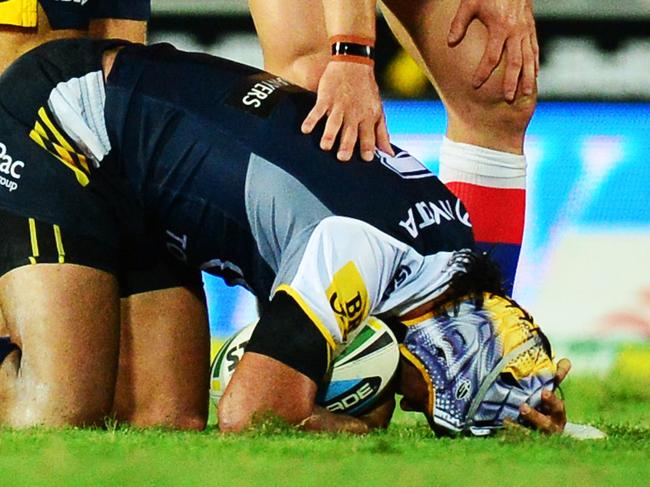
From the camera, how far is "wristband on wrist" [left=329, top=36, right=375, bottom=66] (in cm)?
336

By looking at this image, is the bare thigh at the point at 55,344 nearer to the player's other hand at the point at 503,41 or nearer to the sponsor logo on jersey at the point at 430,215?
the sponsor logo on jersey at the point at 430,215

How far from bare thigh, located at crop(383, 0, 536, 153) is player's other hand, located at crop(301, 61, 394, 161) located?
376 mm

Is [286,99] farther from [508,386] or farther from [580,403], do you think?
[580,403]

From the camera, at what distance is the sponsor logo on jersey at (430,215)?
3.09 metres

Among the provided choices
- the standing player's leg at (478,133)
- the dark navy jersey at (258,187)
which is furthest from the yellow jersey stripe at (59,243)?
the standing player's leg at (478,133)

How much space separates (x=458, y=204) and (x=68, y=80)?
0.92 m

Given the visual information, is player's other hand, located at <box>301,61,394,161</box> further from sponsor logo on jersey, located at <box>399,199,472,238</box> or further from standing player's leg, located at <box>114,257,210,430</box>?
standing player's leg, located at <box>114,257,210,430</box>

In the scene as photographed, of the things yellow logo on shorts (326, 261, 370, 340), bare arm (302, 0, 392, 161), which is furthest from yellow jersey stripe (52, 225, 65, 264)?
yellow logo on shorts (326, 261, 370, 340)

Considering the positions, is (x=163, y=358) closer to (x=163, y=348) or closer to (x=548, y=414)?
(x=163, y=348)

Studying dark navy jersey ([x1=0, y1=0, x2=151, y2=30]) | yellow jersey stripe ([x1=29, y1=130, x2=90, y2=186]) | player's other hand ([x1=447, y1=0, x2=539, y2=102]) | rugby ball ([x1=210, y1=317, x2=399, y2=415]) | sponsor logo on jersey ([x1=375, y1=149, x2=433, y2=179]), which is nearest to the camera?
rugby ball ([x1=210, y1=317, x2=399, y2=415])

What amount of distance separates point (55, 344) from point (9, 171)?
0.41m

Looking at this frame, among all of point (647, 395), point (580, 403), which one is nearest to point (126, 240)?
point (580, 403)

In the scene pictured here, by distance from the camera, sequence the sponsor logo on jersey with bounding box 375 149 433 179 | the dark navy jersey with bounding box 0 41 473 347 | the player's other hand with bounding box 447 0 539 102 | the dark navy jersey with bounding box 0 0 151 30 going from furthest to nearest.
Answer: the player's other hand with bounding box 447 0 539 102 → the dark navy jersey with bounding box 0 0 151 30 → the sponsor logo on jersey with bounding box 375 149 433 179 → the dark navy jersey with bounding box 0 41 473 347

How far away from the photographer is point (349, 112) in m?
3.27
